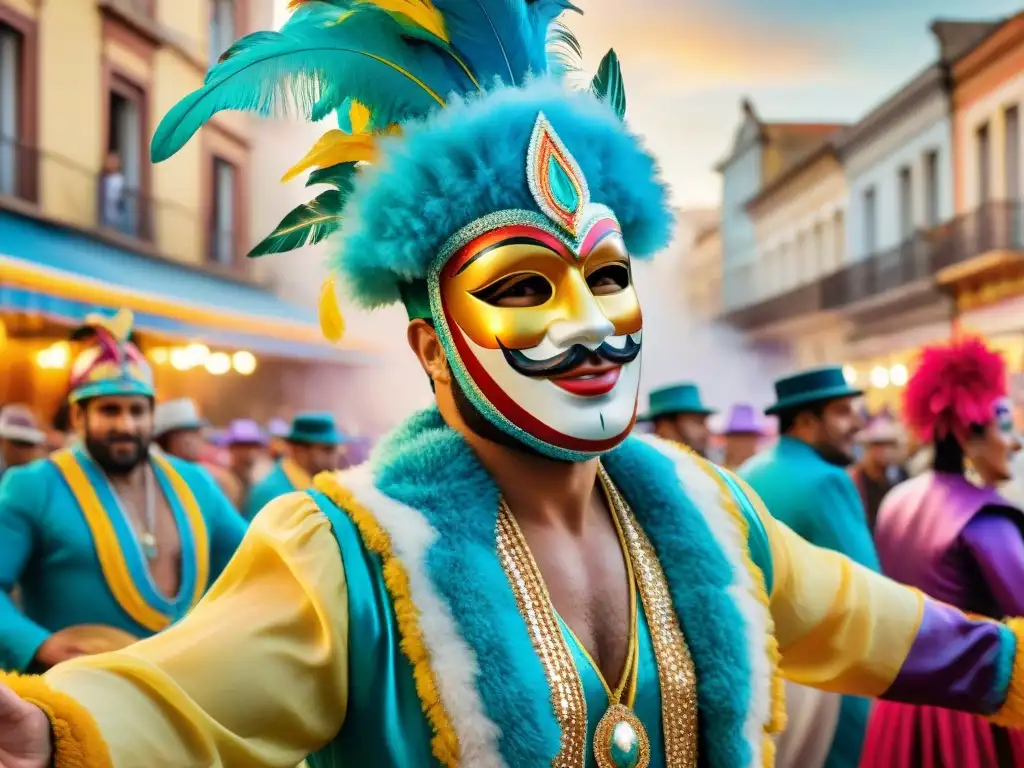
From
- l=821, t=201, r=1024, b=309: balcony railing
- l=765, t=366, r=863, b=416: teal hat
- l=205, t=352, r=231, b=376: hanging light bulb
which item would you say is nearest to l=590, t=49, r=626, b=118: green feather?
l=765, t=366, r=863, b=416: teal hat

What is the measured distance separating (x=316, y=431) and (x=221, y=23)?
509 inches

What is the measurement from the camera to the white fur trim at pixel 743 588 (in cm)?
198

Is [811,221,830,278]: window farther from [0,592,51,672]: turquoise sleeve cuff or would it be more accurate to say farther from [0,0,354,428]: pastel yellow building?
[0,592,51,672]: turquoise sleeve cuff

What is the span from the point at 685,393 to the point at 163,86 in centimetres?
1180

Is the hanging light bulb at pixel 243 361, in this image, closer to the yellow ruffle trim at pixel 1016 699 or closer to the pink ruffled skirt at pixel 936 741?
the pink ruffled skirt at pixel 936 741

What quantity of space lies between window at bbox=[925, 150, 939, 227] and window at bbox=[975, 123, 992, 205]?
5.30ft

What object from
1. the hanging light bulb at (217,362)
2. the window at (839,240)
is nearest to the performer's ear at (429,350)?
the hanging light bulb at (217,362)

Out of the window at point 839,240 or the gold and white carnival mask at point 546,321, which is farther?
the window at point 839,240

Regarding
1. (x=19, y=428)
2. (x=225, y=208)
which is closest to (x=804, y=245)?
(x=225, y=208)

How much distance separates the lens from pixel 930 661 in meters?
2.22

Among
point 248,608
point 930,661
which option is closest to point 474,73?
point 248,608

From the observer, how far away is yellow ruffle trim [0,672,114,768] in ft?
4.84

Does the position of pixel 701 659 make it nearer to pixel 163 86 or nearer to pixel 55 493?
pixel 55 493

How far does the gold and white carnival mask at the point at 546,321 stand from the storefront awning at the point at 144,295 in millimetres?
9711
